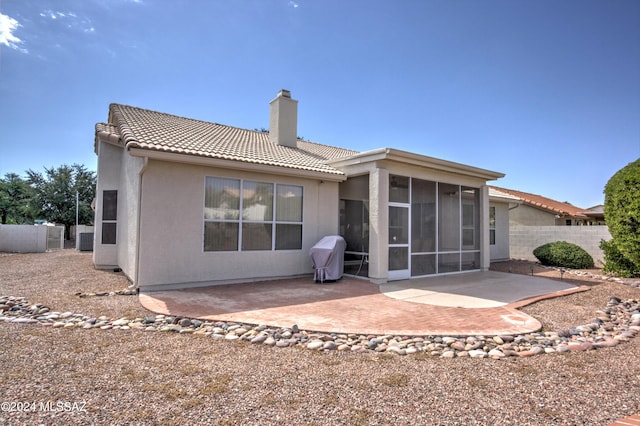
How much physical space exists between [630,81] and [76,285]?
1870 centimetres

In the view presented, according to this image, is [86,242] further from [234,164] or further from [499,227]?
[499,227]

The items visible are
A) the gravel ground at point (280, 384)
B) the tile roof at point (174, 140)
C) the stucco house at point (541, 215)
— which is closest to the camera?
the gravel ground at point (280, 384)

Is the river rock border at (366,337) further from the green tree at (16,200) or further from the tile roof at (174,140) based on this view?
the green tree at (16,200)

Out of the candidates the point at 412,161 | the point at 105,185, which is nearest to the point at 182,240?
the point at 105,185

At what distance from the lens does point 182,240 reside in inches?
323

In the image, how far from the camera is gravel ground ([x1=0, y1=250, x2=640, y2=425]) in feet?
9.16

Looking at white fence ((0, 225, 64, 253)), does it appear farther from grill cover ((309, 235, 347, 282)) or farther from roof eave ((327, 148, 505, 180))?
roof eave ((327, 148, 505, 180))

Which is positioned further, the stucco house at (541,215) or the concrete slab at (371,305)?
the stucco house at (541,215)

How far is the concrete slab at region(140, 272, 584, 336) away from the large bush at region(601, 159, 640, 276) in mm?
2917

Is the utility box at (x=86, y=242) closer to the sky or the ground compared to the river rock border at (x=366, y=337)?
closer to the sky

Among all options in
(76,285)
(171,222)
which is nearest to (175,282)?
(171,222)

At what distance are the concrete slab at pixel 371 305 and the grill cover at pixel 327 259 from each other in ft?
1.05

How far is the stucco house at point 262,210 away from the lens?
802cm

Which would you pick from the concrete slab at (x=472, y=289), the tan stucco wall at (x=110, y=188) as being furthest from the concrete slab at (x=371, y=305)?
the tan stucco wall at (x=110, y=188)
